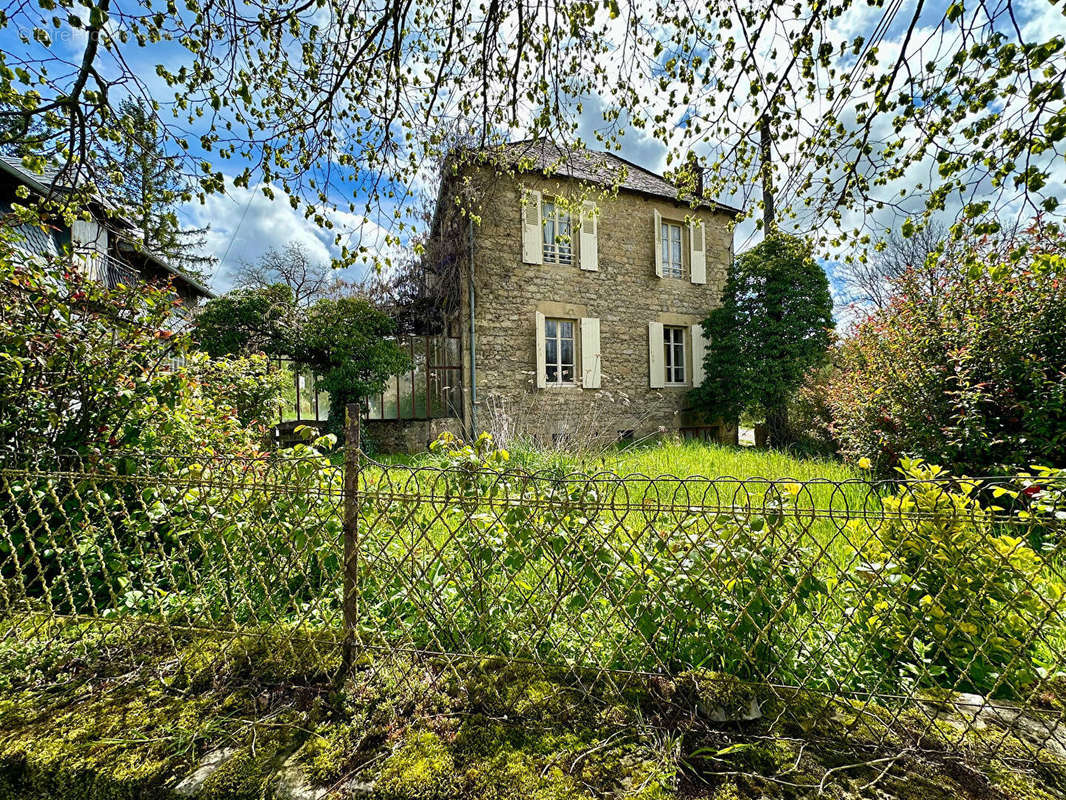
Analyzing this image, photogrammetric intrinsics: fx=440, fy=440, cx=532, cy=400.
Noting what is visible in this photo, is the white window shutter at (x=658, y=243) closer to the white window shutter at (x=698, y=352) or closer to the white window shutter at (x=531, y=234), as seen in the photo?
the white window shutter at (x=698, y=352)

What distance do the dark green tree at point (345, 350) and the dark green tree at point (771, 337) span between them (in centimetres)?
650

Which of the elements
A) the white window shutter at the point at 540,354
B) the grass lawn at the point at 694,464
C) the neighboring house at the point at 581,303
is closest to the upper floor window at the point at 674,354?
the neighboring house at the point at 581,303

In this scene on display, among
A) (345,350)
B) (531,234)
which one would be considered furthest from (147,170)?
(531,234)

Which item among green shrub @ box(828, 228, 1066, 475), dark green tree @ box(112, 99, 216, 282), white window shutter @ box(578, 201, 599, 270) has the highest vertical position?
white window shutter @ box(578, 201, 599, 270)

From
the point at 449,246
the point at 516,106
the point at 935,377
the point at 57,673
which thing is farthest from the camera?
the point at 449,246

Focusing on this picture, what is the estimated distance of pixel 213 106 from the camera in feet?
7.48

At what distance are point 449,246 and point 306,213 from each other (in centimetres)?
619

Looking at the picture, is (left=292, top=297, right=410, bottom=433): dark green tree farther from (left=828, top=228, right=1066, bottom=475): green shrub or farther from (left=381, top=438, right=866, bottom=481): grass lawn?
(left=828, top=228, right=1066, bottom=475): green shrub

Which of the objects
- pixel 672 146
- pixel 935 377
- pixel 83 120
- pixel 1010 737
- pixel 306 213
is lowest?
pixel 1010 737

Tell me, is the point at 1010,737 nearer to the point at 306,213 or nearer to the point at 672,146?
the point at 672,146

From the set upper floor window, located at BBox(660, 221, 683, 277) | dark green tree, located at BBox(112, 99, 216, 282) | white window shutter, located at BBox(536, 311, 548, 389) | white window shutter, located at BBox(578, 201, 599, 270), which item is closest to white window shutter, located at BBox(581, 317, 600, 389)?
white window shutter, located at BBox(536, 311, 548, 389)

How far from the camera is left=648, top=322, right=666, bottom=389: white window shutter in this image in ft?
31.1

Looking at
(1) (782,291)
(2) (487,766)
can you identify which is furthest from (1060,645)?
(1) (782,291)

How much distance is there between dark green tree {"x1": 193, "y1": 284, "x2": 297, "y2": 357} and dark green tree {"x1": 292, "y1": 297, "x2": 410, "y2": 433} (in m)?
0.28
